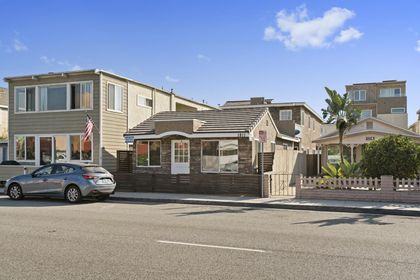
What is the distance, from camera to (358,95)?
2254 inches

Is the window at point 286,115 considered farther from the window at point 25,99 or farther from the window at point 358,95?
Answer: the window at point 358,95

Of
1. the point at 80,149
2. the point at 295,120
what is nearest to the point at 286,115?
the point at 295,120

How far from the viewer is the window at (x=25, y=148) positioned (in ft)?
79.2

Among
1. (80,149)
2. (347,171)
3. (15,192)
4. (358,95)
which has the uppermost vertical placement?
(358,95)

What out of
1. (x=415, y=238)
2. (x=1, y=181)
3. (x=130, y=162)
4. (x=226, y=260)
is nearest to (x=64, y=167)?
(x=130, y=162)

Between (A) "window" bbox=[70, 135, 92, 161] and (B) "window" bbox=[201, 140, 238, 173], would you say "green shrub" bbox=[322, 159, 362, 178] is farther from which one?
(A) "window" bbox=[70, 135, 92, 161]

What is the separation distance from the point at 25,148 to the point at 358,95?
45.2 meters

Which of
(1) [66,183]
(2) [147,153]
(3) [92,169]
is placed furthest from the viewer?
(2) [147,153]

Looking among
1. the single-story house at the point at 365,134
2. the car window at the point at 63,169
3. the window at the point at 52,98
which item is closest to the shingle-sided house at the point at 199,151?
the car window at the point at 63,169

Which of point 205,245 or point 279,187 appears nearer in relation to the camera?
point 205,245

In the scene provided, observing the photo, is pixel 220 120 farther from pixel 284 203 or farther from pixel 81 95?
pixel 284 203

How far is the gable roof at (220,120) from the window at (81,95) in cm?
277

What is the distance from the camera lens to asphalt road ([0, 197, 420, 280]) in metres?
6.33

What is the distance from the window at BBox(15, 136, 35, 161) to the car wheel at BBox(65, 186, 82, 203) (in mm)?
9298
